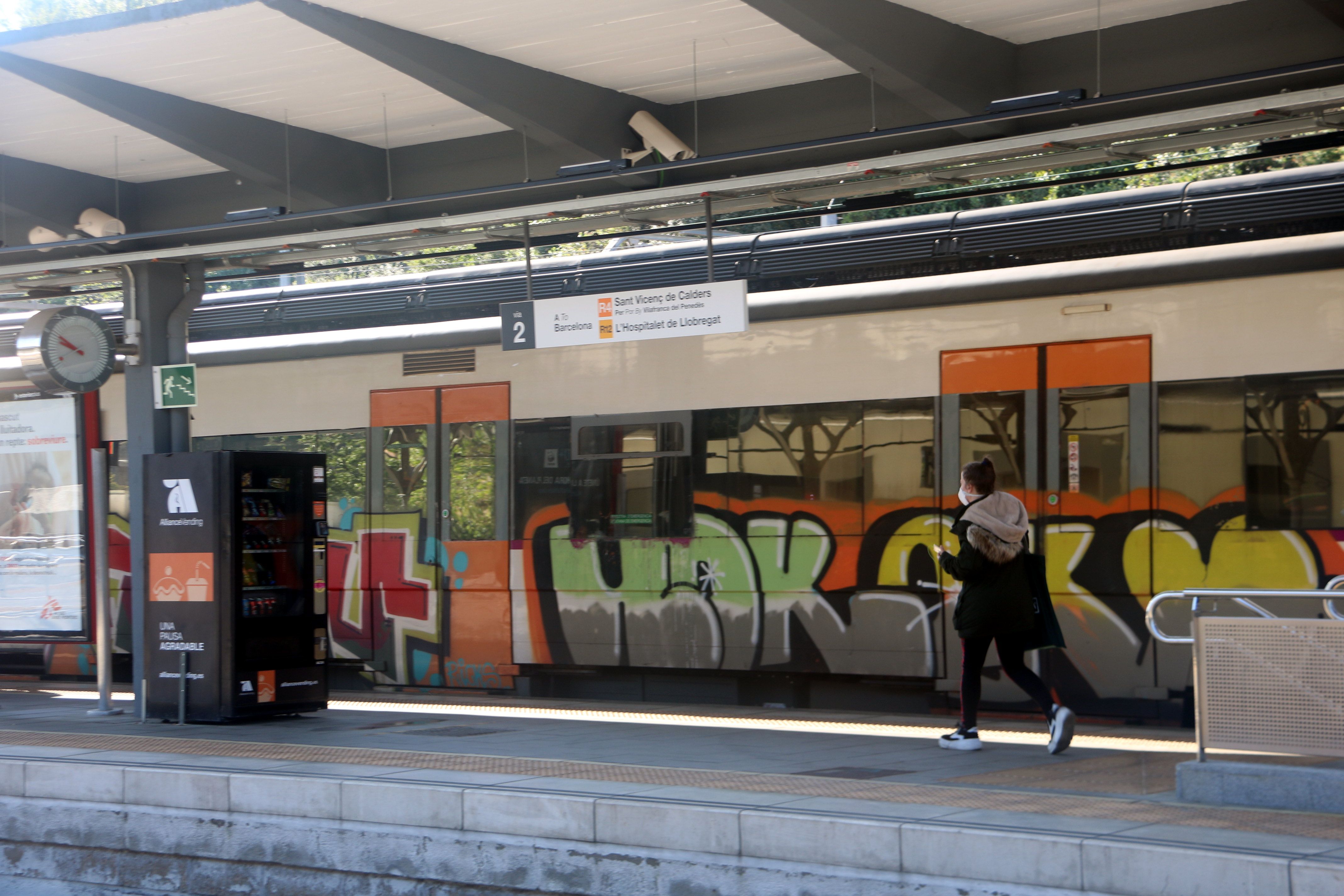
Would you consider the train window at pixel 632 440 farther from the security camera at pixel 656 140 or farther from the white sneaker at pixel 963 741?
the white sneaker at pixel 963 741

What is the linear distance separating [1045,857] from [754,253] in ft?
20.7

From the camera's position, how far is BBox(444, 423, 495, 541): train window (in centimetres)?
1134

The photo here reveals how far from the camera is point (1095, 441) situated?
8906 mm

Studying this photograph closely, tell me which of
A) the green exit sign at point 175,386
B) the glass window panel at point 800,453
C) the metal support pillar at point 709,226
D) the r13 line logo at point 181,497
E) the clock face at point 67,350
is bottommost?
the r13 line logo at point 181,497

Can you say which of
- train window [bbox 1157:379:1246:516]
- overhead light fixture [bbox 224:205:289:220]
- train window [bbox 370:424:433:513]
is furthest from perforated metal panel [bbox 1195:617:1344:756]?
train window [bbox 370:424:433:513]

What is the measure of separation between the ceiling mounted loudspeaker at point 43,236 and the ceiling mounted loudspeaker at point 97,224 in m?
0.11

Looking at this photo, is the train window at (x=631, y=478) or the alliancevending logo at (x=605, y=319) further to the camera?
the train window at (x=631, y=478)

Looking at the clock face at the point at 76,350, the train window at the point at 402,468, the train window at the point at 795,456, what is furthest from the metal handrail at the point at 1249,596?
the clock face at the point at 76,350

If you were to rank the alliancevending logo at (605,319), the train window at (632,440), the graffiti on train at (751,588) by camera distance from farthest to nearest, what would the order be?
the train window at (632,440), the alliancevending logo at (605,319), the graffiti on train at (751,588)

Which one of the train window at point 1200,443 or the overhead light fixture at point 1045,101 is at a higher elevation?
the overhead light fixture at point 1045,101

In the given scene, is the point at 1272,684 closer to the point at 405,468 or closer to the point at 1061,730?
the point at 1061,730

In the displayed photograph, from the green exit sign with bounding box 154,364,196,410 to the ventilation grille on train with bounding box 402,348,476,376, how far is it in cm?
214

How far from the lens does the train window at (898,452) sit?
31.2 ft

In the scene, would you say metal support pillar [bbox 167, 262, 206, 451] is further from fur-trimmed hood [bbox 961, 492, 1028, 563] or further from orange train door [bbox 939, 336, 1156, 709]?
fur-trimmed hood [bbox 961, 492, 1028, 563]
